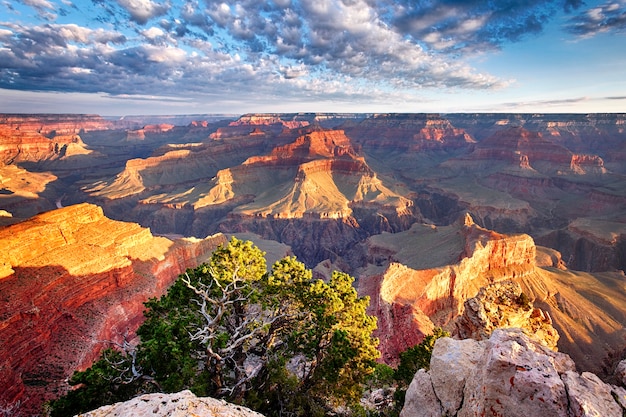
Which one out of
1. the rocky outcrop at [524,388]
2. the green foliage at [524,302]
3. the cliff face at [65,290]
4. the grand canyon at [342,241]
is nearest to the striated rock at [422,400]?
the rocky outcrop at [524,388]

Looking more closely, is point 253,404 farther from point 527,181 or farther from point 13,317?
point 527,181

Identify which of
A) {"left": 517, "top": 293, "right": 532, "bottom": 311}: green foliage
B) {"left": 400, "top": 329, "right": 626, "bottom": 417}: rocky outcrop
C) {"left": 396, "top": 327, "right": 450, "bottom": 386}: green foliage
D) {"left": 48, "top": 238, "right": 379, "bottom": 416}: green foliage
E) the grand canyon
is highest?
{"left": 400, "top": 329, "right": 626, "bottom": 417}: rocky outcrop

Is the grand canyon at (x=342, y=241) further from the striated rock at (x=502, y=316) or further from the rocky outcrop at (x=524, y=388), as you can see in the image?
the rocky outcrop at (x=524, y=388)

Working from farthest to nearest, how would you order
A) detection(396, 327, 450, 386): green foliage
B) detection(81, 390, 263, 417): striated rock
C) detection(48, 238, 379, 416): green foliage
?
detection(396, 327, 450, 386): green foliage
detection(48, 238, 379, 416): green foliage
detection(81, 390, 263, 417): striated rock

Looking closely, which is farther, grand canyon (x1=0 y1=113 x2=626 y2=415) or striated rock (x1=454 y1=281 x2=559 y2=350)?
grand canyon (x1=0 y1=113 x2=626 y2=415)

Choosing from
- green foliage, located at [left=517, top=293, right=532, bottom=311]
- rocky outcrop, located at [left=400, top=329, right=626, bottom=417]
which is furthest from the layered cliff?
rocky outcrop, located at [left=400, top=329, right=626, bottom=417]

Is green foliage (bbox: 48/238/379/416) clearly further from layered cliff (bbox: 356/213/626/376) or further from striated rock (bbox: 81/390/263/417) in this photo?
layered cliff (bbox: 356/213/626/376)

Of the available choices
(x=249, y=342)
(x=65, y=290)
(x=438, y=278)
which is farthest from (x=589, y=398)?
(x=65, y=290)
